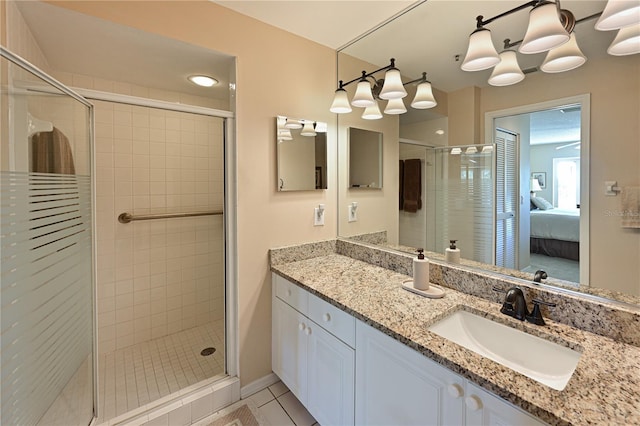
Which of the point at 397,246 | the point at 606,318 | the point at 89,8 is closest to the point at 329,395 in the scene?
the point at 397,246

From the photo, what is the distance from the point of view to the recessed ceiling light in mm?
1946

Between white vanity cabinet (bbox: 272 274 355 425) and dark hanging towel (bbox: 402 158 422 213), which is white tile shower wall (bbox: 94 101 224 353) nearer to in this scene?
white vanity cabinet (bbox: 272 274 355 425)

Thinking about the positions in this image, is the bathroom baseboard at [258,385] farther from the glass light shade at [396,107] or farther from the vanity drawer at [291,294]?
the glass light shade at [396,107]

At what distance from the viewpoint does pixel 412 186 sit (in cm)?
172

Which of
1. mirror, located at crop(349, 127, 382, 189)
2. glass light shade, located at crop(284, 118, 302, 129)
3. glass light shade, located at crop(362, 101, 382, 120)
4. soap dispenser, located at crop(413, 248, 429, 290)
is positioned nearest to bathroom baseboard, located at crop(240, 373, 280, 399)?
soap dispenser, located at crop(413, 248, 429, 290)

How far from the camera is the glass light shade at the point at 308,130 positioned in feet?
6.12

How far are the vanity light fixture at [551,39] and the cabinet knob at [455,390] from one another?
4.02 ft

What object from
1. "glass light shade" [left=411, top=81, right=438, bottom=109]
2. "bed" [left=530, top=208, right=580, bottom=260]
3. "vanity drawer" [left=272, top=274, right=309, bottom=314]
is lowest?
"vanity drawer" [left=272, top=274, right=309, bottom=314]

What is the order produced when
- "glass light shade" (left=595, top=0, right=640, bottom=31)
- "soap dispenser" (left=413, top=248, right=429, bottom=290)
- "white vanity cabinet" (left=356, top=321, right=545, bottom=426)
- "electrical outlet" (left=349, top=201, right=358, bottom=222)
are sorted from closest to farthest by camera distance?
"white vanity cabinet" (left=356, top=321, right=545, bottom=426) → "glass light shade" (left=595, top=0, right=640, bottom=31) → "soap dispenser" (left=413, top=248, right=429, bottom=290) → "electrical outlet" (left=349, top=201, right=358, bottom=222)

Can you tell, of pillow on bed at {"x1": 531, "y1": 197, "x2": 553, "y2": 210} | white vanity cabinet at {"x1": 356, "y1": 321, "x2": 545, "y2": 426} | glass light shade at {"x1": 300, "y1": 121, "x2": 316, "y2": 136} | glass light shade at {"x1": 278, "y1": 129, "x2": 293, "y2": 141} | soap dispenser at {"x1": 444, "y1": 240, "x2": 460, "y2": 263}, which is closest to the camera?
white vanity cabinet at {"x1": 356, "y1": 321, "x2": 545, "y2": 426}

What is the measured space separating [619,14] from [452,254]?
1.07 m

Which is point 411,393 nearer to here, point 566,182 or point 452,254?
point 452,254

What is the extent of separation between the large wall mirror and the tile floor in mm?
1131

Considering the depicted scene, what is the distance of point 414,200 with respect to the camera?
1.72 meters
